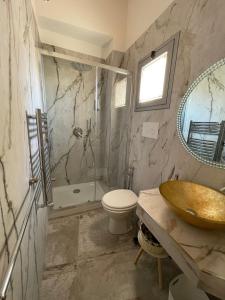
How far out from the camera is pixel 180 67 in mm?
1261

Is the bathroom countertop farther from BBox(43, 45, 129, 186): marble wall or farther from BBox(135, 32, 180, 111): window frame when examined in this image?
BBox(43, 45, 129, 186): marble wall

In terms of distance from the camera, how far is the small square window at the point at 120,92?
2.20m

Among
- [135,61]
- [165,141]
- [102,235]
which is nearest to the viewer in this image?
[165,141]

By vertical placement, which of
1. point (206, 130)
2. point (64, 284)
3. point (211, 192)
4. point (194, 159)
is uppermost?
point (206, 130)

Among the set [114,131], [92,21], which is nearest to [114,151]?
[114,131]

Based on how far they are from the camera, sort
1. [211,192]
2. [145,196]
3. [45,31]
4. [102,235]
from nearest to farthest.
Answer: [211,192], [145,196], [102,235], [45,31]

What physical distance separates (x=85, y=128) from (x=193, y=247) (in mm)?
2348

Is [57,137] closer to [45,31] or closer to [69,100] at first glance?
[69,100]

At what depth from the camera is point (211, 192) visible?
3.11ft

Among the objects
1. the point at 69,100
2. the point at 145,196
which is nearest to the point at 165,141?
the point at 145,196

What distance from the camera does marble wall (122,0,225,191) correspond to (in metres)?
1.00

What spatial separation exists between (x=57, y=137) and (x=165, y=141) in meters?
1.85

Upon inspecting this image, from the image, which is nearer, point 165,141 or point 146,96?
point 165,141

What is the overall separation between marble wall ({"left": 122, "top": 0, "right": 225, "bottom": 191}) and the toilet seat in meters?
0.25
